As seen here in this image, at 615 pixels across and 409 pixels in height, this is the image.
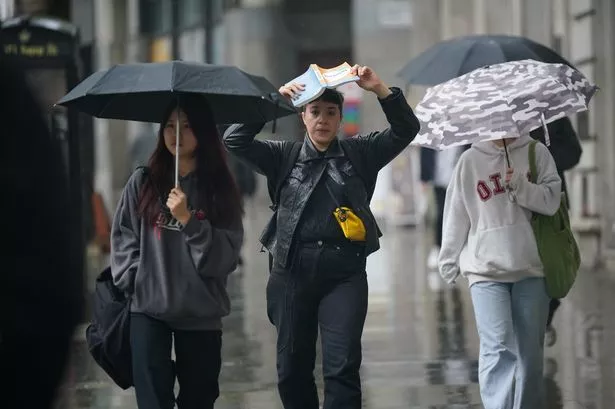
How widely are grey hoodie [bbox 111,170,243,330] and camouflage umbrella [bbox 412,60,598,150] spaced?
1319mm

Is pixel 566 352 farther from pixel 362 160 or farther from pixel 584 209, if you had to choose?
pixel 584 209

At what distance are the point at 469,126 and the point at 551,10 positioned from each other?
12255mm

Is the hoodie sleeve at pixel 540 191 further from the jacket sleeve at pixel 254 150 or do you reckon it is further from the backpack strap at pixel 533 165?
the jacket sleeve at pixel 254 150

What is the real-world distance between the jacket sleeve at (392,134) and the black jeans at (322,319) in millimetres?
425

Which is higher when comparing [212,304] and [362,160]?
[362,160]

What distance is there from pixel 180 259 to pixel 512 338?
173 centimetres

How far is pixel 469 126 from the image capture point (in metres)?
6.62

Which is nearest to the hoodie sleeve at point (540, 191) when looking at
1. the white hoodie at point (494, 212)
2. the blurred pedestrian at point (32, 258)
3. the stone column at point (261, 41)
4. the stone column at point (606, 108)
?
the white hoodie at point (494, 212)

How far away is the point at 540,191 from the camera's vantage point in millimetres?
6676

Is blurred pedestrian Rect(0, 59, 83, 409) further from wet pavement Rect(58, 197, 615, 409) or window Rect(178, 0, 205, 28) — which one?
window Rect(178, 0, 205, 28)

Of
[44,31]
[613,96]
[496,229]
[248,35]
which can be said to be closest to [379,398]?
[496,229]

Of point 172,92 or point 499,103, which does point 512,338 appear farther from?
point 172,92

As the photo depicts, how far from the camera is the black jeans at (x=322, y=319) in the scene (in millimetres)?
6211

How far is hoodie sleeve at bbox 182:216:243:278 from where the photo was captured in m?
5.83
